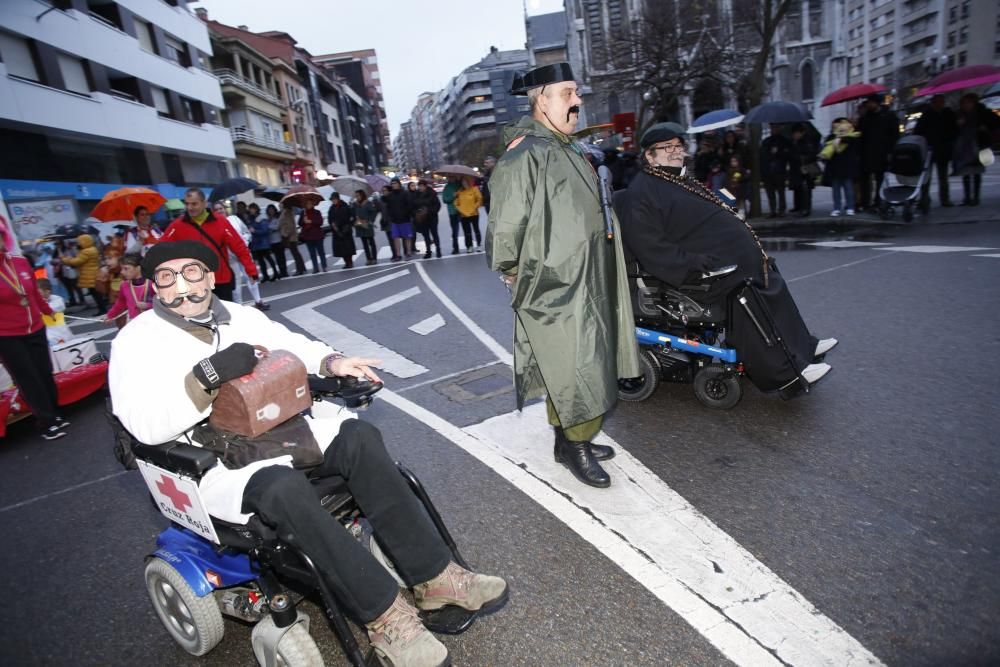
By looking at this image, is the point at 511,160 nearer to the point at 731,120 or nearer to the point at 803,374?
the point at 803,374

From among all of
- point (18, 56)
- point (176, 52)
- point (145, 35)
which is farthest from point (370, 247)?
A: point (176, 52)

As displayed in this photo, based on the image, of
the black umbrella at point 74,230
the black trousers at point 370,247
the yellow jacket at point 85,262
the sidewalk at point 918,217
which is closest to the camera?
the sidewalk at point 918,217

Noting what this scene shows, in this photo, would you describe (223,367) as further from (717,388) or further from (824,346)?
(824,346)

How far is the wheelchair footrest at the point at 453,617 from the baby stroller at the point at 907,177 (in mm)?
11660

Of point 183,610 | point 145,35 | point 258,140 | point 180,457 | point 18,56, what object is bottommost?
point 183,610

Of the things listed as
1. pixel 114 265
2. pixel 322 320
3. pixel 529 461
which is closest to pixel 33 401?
pixel 322 320

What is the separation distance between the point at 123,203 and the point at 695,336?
11394 millimetres

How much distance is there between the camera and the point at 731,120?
15422mm

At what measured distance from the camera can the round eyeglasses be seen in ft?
8.74

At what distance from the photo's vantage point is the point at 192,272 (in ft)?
8.95

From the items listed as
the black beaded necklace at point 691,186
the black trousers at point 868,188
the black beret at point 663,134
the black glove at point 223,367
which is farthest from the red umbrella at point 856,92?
the black glove at point 223,367

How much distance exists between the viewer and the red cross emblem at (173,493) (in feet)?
7.73

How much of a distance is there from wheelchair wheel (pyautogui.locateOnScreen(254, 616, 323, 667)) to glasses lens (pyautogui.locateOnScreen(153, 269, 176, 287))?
56.9 inches

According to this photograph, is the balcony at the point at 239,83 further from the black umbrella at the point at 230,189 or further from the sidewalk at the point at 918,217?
the sidewalk at the point at 918,217
